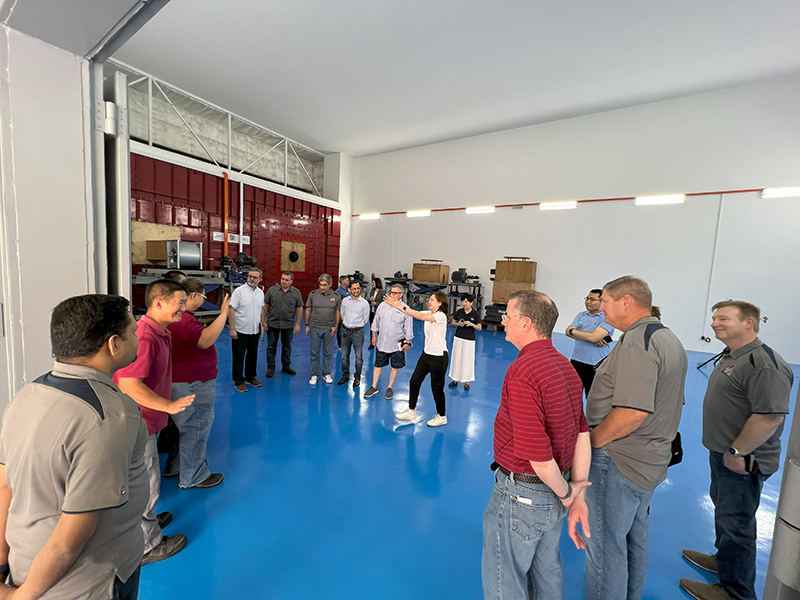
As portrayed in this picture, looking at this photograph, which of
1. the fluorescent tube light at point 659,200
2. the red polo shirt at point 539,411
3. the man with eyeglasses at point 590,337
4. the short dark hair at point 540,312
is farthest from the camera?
the fluorescent tube light at point 659,200

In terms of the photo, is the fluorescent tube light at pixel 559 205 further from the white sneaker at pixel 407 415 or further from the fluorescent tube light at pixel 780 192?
the white sneaker at pixel 407 415

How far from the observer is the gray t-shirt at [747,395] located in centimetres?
204

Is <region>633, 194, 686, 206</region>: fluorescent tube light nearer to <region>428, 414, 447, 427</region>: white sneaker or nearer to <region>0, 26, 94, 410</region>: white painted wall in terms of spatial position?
<region>428, 414, 447, 427</region>: white sneaker

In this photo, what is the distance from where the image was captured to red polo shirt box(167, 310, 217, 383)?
2.82m

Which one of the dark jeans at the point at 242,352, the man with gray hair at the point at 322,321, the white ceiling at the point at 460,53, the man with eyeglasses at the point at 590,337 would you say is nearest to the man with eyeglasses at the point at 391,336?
the man with gray hair at the point at 322,321

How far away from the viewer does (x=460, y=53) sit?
7664mm

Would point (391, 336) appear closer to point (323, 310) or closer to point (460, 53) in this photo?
point (323, 310)

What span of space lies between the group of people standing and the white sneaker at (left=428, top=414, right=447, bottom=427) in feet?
8.44

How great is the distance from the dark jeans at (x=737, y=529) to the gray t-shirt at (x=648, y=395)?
722 mm

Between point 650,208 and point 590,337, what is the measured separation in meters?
7.94

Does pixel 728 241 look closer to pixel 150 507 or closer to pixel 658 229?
pixel 658 229

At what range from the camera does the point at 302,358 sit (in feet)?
23.8

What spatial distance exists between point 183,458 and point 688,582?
392cm

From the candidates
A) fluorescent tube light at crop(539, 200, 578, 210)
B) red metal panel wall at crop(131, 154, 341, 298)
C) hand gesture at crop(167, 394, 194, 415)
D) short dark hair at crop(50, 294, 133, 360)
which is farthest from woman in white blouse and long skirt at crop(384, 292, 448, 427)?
fluorescent tube light at crop(539, 200, 578, 210)
